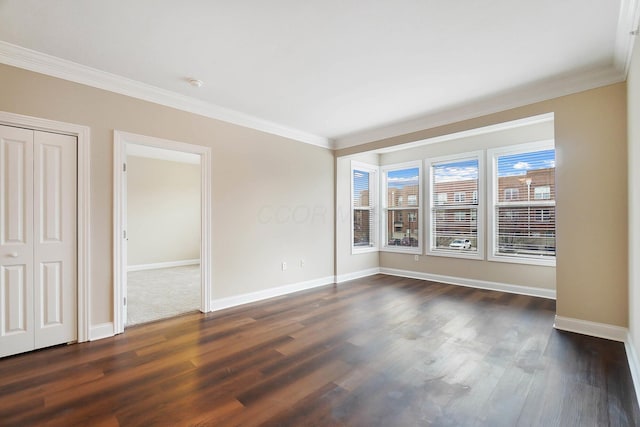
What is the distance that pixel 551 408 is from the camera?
1.87 metres

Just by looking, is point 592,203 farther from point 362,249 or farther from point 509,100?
point 362,249

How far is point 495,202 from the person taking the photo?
16.1 ft

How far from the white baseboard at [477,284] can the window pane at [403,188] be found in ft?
4.71

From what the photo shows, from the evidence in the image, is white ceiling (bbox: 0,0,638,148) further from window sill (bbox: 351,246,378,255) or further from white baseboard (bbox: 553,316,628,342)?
window sill (bbox: 351,246,378,255)

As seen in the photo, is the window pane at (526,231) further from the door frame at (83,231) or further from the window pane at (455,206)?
the door frame at (83,231)

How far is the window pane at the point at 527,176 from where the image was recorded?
4457 millimetres

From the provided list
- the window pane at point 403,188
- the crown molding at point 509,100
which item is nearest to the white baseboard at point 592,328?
the crown molding at point 509,100

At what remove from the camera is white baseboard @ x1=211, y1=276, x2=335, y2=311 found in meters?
3.95

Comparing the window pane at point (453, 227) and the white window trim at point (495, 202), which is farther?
→ the window pane at point (453, 227)

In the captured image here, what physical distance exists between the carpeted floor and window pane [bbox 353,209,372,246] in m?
3.24

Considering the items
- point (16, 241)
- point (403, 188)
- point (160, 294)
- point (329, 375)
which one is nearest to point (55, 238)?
point (16, 241)

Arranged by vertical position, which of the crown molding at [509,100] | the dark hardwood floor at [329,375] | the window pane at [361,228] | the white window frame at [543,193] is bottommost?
the dark hardwood floor at [329,375]

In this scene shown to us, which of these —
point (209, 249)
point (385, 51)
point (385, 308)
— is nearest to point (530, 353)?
point (385, 308)

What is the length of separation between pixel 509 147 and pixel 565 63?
2049mm
